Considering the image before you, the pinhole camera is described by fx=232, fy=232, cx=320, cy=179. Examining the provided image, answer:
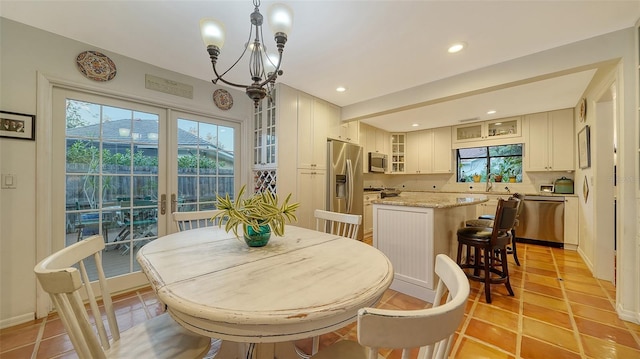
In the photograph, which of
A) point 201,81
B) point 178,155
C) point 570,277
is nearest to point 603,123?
point 570,277

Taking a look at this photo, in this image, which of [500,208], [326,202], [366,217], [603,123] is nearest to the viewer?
[500,208]

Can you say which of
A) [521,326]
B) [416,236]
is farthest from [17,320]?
[521,326]

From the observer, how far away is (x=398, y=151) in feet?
19.6

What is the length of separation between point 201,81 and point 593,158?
4.91 m

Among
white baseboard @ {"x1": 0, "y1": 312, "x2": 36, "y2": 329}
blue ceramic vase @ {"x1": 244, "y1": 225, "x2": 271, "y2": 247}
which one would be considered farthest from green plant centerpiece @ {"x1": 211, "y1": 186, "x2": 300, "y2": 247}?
white baseboard @ {"x1": 0, "y1": 312, "x2": 36, "y2": 329}

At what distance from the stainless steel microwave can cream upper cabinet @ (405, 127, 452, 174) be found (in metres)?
0.75

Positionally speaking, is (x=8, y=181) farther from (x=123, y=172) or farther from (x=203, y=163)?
(x=203, y=163)

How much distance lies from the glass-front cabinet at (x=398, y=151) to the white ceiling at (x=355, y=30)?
10.6 ft

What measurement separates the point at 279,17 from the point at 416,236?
2.20m

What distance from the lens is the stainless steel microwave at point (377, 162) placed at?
5.20 meters

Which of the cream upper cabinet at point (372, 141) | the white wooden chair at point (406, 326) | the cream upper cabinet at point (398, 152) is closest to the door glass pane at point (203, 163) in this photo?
the cream upper cabinet at point (372, 141)

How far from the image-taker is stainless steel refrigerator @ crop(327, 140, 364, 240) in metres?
3.65

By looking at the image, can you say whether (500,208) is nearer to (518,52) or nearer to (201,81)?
(518,52)

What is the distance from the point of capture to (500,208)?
2.17 m
